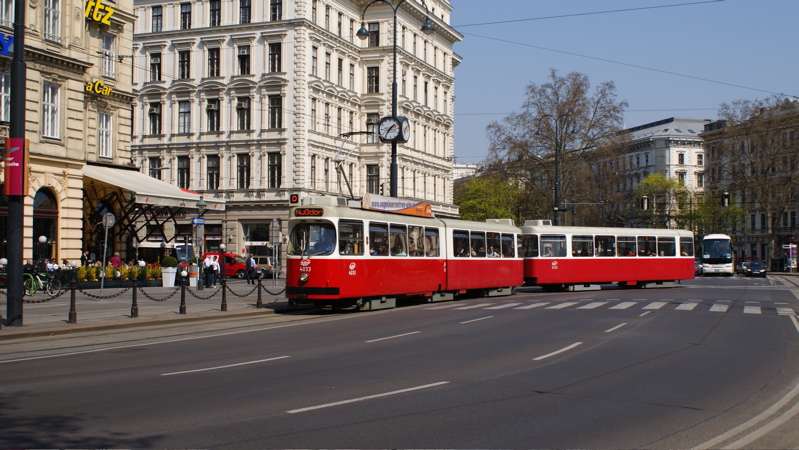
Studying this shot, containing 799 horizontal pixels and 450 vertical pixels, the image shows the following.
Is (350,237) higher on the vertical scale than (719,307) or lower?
higher

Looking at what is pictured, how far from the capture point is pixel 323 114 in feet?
182

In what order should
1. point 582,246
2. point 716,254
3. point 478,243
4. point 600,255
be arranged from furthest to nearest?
point 716,254 → point 600,255 → point 582,246 → point 478,243

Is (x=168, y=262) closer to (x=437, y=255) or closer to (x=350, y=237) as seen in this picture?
(x=437, y=255)

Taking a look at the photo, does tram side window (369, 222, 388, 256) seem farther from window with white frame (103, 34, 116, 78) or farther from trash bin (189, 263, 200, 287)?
window with white frame (103, 34, 116, 78)

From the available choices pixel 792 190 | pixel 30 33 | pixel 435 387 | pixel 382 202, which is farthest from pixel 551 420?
pixel 792 190

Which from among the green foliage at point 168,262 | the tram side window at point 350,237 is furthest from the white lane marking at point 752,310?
the green foliage at point 168,262

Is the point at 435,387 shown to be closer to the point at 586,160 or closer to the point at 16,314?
the point at 16,314

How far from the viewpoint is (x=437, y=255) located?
27.3 m

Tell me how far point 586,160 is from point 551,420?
181ft

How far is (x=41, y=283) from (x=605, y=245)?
2410 centimetres

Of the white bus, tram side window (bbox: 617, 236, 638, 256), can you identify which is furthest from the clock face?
the white bus

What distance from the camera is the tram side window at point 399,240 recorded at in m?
24.5

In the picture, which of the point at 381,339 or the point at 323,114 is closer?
the point at 381,339

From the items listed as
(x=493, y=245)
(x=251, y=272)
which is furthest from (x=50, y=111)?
(x=493, y=245)
